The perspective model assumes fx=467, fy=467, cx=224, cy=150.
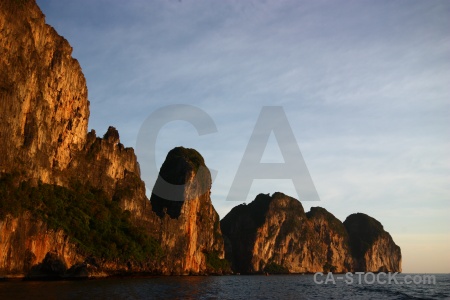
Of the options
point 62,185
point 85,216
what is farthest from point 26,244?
point 62,185

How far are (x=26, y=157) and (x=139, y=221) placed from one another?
54.6m

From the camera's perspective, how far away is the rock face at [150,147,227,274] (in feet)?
497

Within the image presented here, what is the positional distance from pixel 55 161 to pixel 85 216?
50.5ft

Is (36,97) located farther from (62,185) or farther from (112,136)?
(112,136)

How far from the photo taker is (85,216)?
108m

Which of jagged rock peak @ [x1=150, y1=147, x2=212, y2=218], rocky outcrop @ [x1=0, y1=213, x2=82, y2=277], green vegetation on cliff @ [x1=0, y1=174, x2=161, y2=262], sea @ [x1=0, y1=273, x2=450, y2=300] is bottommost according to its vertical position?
sea @ [x1=0, y1=273, x2=450, y2=300]

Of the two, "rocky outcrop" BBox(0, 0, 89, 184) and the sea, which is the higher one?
"rocky outcrop" BBox(0, 0, 89, 184)

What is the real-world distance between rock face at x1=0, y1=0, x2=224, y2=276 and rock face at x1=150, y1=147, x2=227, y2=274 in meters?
0.70

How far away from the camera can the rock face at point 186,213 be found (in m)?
152

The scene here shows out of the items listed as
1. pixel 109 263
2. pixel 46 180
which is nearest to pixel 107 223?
pixel 109 263

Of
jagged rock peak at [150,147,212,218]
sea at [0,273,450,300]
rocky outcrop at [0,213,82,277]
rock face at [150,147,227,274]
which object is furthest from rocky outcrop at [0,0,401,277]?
sea at [0,273,450,300]

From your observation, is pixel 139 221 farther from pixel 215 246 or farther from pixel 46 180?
pixel 215 246

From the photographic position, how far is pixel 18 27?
317ft

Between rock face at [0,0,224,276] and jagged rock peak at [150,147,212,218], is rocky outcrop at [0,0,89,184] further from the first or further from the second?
jagged rock peak at [150,147,212,218]
